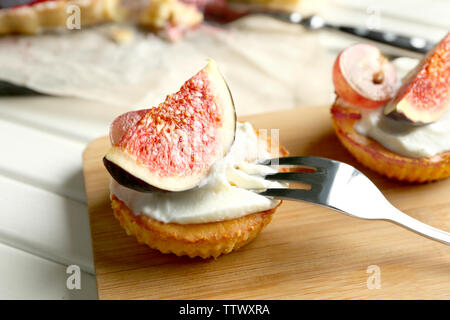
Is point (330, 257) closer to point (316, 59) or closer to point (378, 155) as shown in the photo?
point (378, 155)

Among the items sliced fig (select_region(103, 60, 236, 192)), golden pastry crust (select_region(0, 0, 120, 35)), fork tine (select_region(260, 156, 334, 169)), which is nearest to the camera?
sliced fig (select_region(103, 60, 236, 192))

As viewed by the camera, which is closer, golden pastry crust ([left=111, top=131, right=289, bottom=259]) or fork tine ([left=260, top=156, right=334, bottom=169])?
golden pastry crust ([left=111, top=131, right=289, bottom=259])

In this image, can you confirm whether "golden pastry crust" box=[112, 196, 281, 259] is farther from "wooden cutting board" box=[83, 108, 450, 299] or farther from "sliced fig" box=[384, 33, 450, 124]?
"sliced fig" box=[384, 33, 450, 124]

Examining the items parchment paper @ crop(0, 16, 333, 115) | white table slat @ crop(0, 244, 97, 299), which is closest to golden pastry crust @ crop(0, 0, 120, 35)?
parchment paper @ crop(0, 16, 333, 115)

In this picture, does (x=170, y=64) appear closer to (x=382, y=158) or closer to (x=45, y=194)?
(x=45, y=194)

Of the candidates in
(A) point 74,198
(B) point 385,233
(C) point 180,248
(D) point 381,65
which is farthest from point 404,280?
(A) point 74,198

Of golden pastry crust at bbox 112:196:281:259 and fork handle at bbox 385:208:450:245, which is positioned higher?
fork handle at bbox 385:208:450:245

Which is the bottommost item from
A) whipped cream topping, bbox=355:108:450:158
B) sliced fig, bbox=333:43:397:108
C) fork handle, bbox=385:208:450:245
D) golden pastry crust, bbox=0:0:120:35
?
golden pastry crust, bbox=0:0:120:35

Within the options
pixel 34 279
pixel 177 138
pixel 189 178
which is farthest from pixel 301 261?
pixel 34 279
